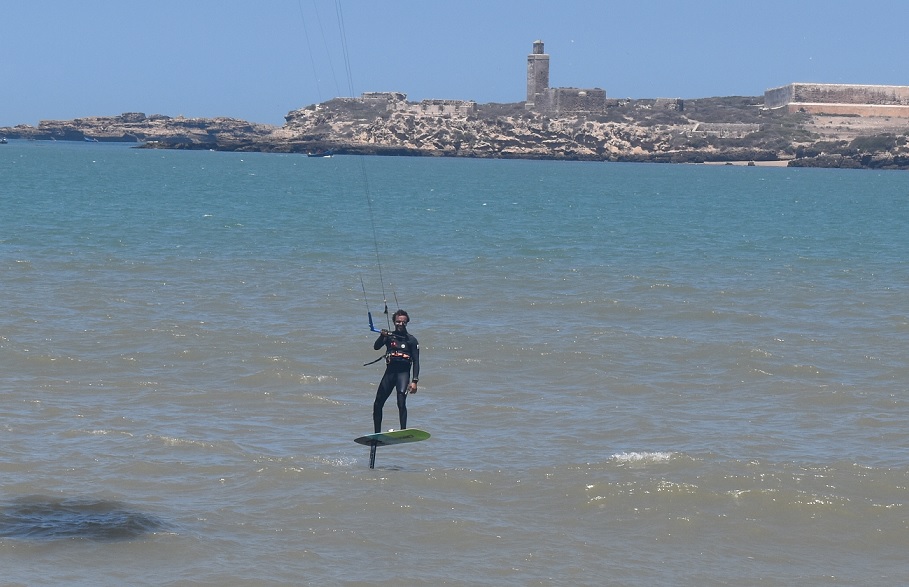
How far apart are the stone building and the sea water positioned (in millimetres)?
166373

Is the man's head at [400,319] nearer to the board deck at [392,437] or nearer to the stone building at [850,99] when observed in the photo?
the board deck at [392,437]

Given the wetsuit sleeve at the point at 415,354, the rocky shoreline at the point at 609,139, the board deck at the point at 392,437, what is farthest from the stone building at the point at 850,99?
the board deck at the point at 392,437

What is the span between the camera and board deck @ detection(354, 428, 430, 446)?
12469 millimetres

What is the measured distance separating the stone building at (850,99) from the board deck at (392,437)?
619 ft

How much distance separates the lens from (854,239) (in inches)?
1735

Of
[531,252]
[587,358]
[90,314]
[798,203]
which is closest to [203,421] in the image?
[587,358]

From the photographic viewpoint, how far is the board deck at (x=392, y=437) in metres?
12.5

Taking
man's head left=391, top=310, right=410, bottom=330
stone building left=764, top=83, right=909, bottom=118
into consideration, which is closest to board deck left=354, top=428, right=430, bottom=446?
man's head left=391, top=310, right=410, bottom=330

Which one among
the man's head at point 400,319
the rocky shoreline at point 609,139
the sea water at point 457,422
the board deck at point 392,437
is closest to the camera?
the sea water at point 457,422

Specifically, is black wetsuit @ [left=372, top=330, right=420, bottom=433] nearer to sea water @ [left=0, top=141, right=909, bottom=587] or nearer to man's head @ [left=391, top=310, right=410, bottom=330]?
man's head @ [left=391, top=310, right=410, bottom=330]

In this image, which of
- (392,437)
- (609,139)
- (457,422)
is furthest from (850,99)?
(392,437)

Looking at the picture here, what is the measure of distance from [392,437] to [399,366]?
0.81 meters

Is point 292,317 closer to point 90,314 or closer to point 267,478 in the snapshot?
point 90,314

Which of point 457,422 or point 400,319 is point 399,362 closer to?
point 400,319
